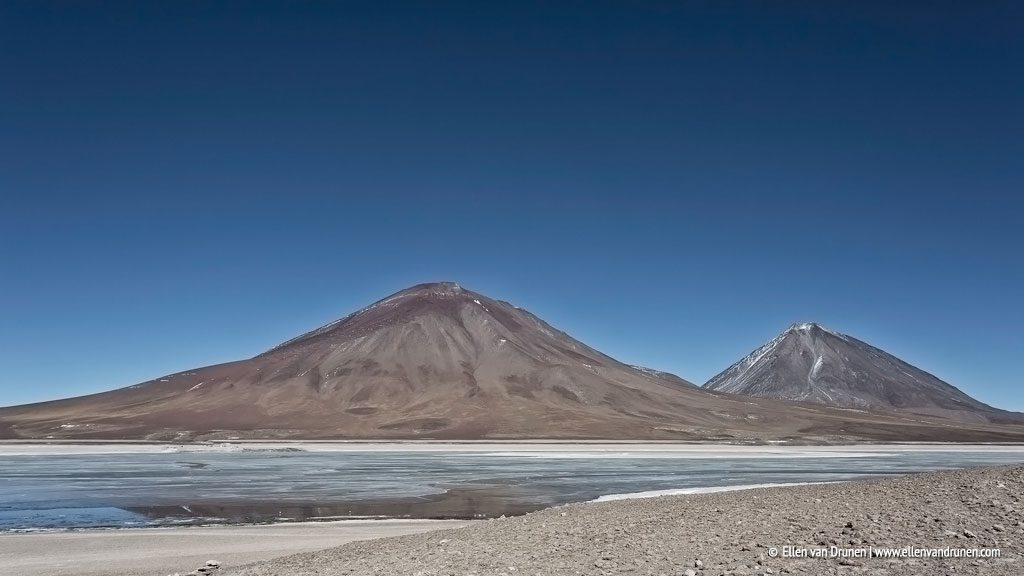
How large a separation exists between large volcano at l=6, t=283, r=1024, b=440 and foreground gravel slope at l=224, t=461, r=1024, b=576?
108164 millimetres

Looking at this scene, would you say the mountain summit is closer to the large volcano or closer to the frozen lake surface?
the large volcano

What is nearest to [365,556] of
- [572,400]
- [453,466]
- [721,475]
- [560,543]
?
[560,543]

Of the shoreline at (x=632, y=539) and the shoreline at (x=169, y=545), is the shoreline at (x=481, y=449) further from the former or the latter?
the shoreline at (x=632, y=539)

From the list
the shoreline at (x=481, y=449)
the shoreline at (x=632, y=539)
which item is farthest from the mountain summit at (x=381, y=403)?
the shoreline at (x=632, y=539)

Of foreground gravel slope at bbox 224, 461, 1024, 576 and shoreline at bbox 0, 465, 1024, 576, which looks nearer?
foreground gravel slope at bbox 224, 461, 1024, 576

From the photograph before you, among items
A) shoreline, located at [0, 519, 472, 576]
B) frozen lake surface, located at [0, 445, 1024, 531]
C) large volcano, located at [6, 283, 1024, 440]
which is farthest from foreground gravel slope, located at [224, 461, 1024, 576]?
large volcano, located at [6, 283, 1024, 440]

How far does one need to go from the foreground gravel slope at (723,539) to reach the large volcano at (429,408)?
4258 inches

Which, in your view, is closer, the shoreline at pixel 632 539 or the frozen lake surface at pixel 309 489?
the shoreline at pixel 632 539

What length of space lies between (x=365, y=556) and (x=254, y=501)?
16168 mm

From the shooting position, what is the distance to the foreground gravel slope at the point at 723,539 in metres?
10.8

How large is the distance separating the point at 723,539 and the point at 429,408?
15047 centimetres

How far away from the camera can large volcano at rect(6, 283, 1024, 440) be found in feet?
A: 443

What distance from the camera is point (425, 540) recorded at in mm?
15391

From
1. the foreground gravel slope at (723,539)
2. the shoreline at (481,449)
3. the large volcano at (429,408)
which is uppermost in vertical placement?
the large volcano at (429,408)
